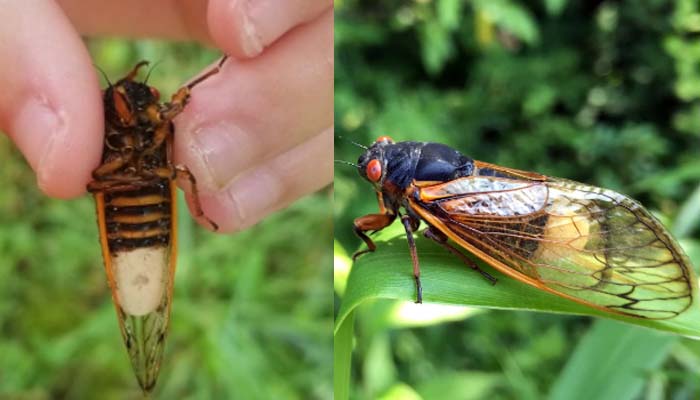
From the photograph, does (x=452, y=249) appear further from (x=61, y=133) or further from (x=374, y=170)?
(x=61, y=133)

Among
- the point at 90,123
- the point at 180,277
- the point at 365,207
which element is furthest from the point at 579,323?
the point at 90,123

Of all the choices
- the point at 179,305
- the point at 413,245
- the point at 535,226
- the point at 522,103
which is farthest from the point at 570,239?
the point at 522,103

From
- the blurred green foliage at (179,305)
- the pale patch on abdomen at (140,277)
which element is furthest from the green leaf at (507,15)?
the pale patch on abdomen at (140,277)

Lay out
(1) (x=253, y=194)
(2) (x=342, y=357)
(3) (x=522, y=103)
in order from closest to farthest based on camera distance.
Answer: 1. (2) (x=342, y=357)
2. (1) (x=253, y=194)
3. (3) (x=522, y=103)

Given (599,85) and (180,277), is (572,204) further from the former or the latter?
(599,85)

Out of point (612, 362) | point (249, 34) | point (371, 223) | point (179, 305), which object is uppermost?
point (249, 34)
